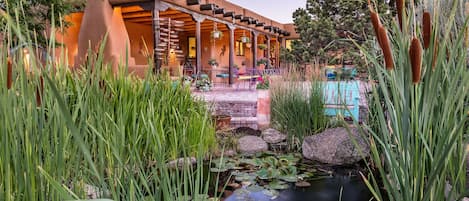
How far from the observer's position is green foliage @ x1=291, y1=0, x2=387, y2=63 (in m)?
9.12

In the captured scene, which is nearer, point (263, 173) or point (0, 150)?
point (0, 150)

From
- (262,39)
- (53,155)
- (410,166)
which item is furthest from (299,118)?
(262,39)

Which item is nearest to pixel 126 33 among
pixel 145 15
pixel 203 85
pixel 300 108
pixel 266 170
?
pixel 145 15

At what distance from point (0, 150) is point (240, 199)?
6.75ft

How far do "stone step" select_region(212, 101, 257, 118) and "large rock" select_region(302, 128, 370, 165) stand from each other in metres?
2.59

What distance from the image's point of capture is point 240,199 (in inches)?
107

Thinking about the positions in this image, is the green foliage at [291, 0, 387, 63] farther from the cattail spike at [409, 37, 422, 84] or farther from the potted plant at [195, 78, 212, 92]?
the cattail spike at [409, 37, 422, 84]

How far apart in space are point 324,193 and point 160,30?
7.69 metres

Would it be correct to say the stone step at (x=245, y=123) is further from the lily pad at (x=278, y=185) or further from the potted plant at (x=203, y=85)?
the potted plant at (x=203, y=85)

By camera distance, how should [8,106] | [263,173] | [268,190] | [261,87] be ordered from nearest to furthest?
[8,106] → [268,190] → [263,173] → [261,87]

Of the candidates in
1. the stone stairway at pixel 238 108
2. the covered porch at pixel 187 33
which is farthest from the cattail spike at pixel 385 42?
the stone stairway at pixel 238 108

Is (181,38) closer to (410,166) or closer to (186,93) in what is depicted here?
(186,93)

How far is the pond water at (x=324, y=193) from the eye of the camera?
9.14ft

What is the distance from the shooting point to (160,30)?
955 cm
